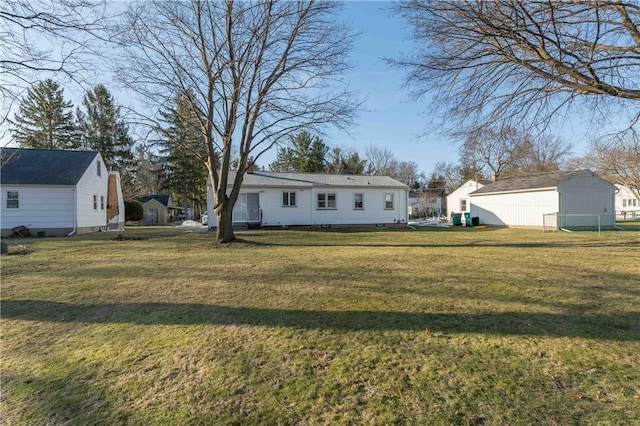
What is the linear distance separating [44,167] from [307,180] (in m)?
15.4

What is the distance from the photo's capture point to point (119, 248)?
1229 centimetres

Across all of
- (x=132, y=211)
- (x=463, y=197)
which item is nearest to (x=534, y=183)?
(x=463, y=197)

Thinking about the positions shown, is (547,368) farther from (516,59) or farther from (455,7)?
(516,59)

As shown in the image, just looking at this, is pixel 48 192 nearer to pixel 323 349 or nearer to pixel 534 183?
pixel 323 349

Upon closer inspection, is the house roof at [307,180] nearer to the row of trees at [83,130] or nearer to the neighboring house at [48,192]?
the neighboring house at [48,192]

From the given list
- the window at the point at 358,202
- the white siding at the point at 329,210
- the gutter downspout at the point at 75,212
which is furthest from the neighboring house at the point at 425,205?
the gutter downspout at the point at 75,212

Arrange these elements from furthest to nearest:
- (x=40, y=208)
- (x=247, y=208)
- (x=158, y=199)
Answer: (x=158, y=199) → (x=247, y=208) → (x=40, y=208)

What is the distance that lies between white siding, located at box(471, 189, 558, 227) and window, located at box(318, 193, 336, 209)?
1355 centimetres

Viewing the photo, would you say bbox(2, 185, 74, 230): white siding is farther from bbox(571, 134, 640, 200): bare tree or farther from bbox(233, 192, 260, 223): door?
bbox(571, 134, 640, 200): bare tree

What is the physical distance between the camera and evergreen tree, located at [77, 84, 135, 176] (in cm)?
4050

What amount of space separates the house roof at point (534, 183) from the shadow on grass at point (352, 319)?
2202 centimetres

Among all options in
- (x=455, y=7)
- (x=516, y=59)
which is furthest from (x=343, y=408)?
(x=516, y=59)

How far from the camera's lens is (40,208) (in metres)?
18.0

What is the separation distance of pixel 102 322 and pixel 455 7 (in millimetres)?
8823
